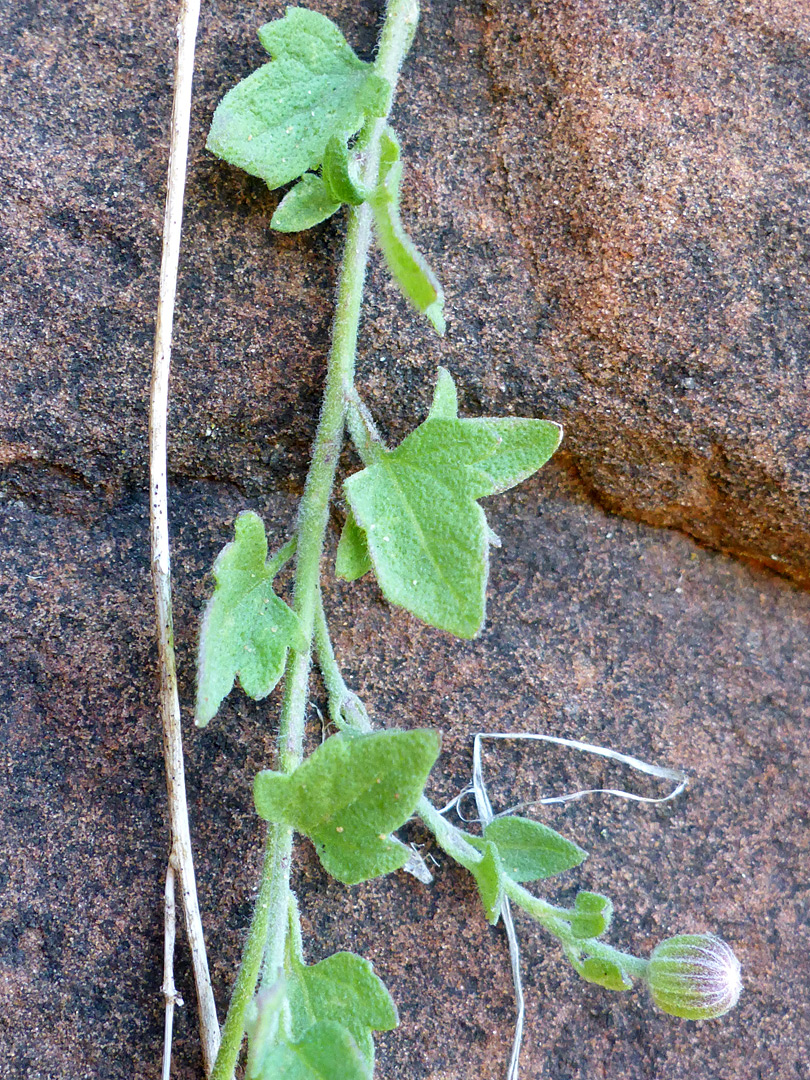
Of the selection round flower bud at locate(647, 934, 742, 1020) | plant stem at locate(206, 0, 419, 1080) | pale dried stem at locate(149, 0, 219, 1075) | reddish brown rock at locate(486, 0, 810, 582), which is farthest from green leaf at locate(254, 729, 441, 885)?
reddish brown rock at locate(486, 0, 810, 582)

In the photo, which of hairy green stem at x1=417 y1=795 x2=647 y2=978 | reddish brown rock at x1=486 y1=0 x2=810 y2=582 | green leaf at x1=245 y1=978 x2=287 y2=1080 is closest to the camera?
green leaf at x1=245 y1=978 x2=287 y2=1080

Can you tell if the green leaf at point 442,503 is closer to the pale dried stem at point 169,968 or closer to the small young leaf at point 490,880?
the small young leaf at point 490,880

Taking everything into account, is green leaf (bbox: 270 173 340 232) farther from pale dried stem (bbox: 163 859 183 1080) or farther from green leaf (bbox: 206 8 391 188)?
pale dried stem (bbox: 163 859 183 1080)

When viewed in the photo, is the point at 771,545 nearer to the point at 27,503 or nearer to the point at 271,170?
the point at 271,170

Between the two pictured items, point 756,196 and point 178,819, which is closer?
point 178,819

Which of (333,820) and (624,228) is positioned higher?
(624,228)

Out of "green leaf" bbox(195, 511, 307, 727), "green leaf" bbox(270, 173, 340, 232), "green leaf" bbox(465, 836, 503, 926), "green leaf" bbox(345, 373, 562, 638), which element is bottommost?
"green leaf" bbox(465, 836, 503, 926)

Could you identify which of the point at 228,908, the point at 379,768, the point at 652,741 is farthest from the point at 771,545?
the point at 228,908
